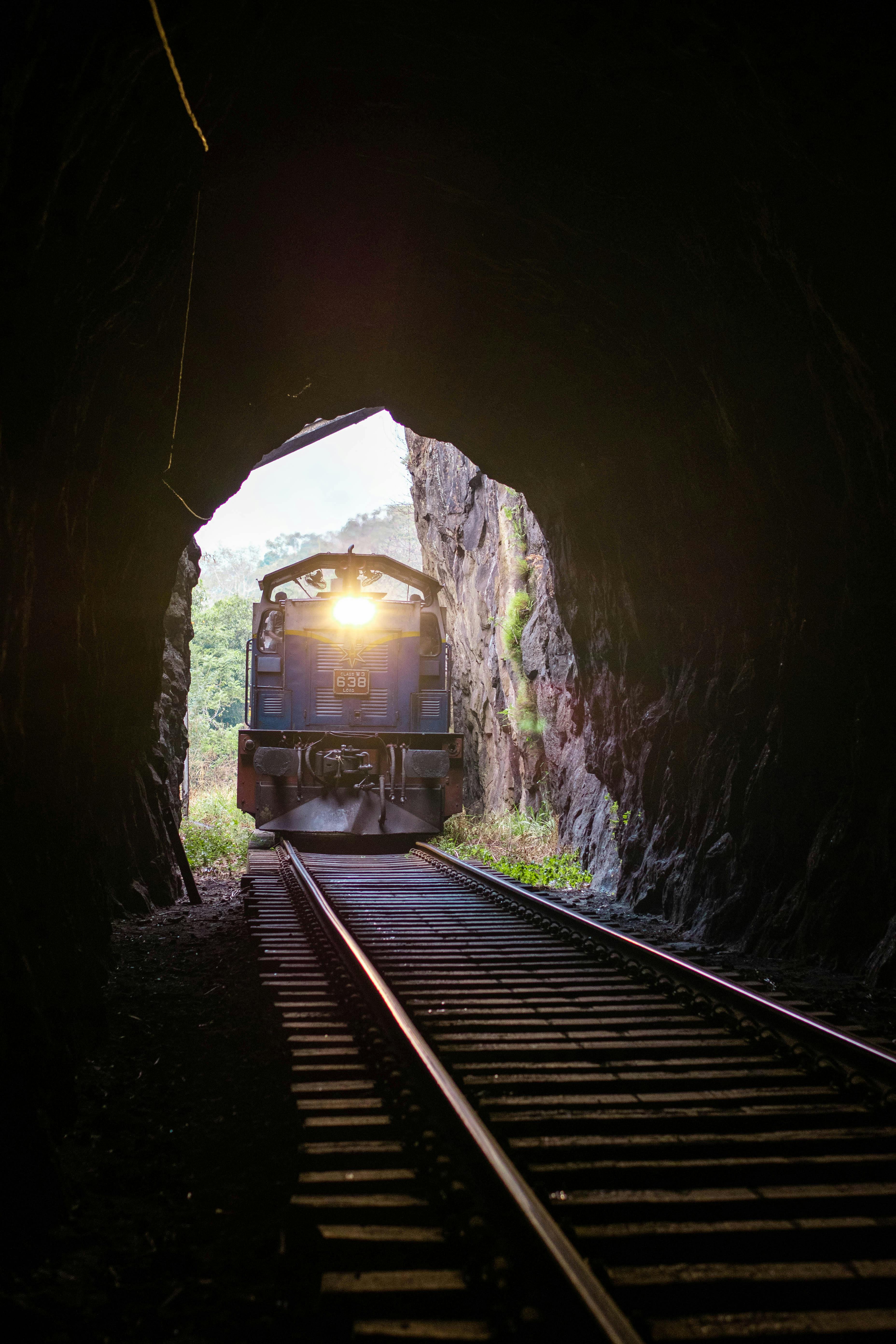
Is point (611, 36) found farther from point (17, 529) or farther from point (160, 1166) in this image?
point (160, 1166)

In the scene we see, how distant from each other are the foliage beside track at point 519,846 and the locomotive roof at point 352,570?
3.53 meters

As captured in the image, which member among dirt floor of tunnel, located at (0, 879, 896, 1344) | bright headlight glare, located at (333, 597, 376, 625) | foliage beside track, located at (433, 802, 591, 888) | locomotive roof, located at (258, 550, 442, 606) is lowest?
foliage beside track, located at (433, 802, 591, 888)

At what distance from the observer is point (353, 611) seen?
44.9 ft

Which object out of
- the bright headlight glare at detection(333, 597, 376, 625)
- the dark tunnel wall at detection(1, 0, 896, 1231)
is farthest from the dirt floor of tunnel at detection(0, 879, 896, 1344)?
the bright headlight glare at detection(333, 597, 376, 625)

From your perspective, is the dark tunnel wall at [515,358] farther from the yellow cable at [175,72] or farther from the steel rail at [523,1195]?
the steel rail at [523,1195]

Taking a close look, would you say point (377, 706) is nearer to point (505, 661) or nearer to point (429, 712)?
point (429, 712)

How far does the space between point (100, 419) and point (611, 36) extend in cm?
299

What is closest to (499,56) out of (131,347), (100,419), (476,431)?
(131,347)

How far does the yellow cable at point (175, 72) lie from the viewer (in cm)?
289

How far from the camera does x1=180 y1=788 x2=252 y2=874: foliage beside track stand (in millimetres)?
11742

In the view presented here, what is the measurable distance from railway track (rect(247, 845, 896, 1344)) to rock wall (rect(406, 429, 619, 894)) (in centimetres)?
482

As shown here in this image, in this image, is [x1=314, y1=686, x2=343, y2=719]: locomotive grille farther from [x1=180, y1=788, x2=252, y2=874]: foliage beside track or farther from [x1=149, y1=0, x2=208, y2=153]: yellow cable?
[x1=149, y1=0, x2=208, y2=153]: yellow cable

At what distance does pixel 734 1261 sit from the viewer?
2236 millimetres

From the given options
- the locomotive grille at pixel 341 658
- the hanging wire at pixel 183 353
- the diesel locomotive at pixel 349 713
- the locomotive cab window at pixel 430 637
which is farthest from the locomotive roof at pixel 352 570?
the hanging wire at pixel 183 353
